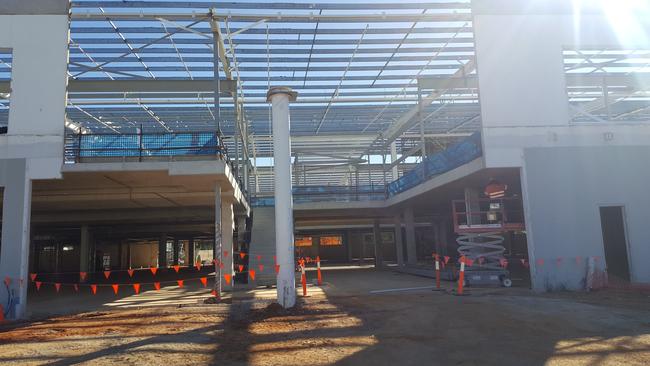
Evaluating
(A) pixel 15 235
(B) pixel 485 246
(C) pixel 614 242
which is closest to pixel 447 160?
(B) pixel 485 246

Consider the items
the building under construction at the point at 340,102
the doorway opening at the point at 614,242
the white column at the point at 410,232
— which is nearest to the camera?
the building under construction at the point at 340,102

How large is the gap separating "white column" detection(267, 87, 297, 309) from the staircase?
7.05 m

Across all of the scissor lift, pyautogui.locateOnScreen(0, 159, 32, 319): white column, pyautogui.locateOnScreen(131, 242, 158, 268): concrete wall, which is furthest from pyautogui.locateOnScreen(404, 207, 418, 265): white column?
pyautogui.locateOnScreen(131, 242, 158, 268): concrete wall

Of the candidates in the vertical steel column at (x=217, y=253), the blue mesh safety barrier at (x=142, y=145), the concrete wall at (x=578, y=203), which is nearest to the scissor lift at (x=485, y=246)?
the concrete wall at (x=578, y=203)

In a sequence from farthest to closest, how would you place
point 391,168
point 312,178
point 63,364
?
point 312,178
point 391,168
point 63,364

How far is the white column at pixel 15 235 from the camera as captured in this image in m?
12.1

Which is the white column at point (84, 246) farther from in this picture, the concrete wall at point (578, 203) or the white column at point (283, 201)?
the concrete wall at point (578, 203)

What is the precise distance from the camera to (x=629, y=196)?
47.7 ft

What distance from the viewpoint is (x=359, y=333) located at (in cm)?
864

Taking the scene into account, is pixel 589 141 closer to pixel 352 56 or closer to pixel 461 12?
pixel 461 12

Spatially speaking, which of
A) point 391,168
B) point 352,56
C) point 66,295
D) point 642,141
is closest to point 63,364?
point 66,295

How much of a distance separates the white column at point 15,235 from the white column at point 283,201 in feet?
21.6

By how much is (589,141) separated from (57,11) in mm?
16150

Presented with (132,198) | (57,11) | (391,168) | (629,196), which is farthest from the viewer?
(391,168)
